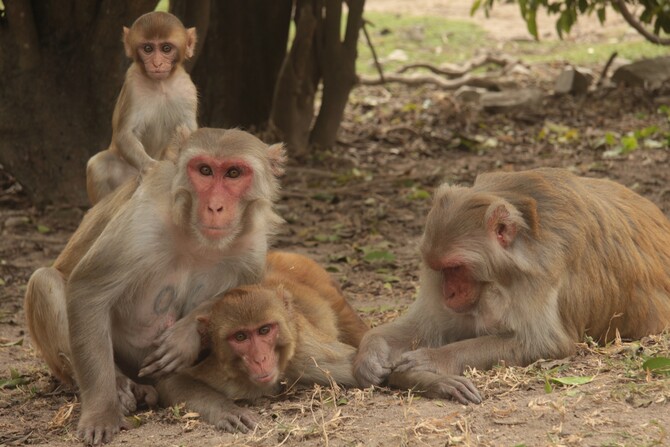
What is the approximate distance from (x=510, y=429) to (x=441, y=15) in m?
18.0

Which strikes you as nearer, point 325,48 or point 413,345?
point 413,345

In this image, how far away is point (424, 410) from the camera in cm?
480

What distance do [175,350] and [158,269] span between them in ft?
1.35

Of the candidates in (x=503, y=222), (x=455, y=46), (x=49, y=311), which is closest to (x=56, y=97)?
(x=49, y=311)

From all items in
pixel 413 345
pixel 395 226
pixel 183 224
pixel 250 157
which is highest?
pixel 250 157

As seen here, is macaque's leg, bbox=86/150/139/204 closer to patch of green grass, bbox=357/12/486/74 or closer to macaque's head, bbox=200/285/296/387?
macaque's head, bbox=200/285/296/387

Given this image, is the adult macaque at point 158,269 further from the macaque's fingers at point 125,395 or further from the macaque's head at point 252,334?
the macaque's head at point 252,334

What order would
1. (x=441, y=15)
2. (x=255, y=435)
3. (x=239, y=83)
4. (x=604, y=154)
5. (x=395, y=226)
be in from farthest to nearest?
1. (x=441, y=15)
2. (x=239, y=83)
3. (x=604, y=154)
4. (x=395, y=226)
5. (x=255, y=435)

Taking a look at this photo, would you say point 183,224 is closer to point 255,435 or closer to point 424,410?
point 255,435

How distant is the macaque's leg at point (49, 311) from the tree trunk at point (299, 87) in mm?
6356

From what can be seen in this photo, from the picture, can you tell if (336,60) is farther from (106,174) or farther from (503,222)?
(503,222)

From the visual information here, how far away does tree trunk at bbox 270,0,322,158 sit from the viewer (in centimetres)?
1149

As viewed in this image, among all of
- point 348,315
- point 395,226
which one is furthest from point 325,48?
point 348,315

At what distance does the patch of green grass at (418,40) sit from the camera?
1747cm
